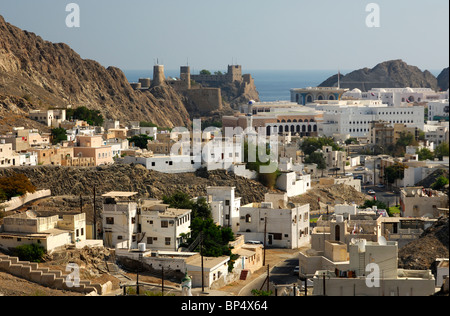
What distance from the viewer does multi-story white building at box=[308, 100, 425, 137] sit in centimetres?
7019

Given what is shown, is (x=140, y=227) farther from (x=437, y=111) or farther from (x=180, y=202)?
(x=437, y=111)

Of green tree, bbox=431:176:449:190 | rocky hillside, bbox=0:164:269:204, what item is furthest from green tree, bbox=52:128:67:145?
green tree, bbox=431:176:449:190

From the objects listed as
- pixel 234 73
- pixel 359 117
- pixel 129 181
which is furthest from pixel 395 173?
pixel 234 73

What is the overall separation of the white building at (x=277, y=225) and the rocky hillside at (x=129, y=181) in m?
5.86

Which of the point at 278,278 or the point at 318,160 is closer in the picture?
the point at 278,278

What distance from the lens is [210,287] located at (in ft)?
77.1

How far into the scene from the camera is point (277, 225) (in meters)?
30.9

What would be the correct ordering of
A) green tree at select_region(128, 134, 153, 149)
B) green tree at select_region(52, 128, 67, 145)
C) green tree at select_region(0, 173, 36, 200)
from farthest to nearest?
green tree at select_region(128, 134, 153, 149)
green tree at select_region(52, 128, 67, 145)
green tree at select_region(0, 173, 36, 200)

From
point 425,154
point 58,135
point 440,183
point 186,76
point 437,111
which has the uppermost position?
point 186,76

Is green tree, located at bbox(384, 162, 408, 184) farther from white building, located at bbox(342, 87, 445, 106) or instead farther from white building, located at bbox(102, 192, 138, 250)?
white building, located at bbox(342, 87, 445, 106)

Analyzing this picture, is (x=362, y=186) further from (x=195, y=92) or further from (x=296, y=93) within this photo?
(x=296, y=93)

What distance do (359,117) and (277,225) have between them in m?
41.5

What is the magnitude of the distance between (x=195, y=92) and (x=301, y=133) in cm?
2450

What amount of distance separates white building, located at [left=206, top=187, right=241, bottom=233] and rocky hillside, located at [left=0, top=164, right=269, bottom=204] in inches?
176
